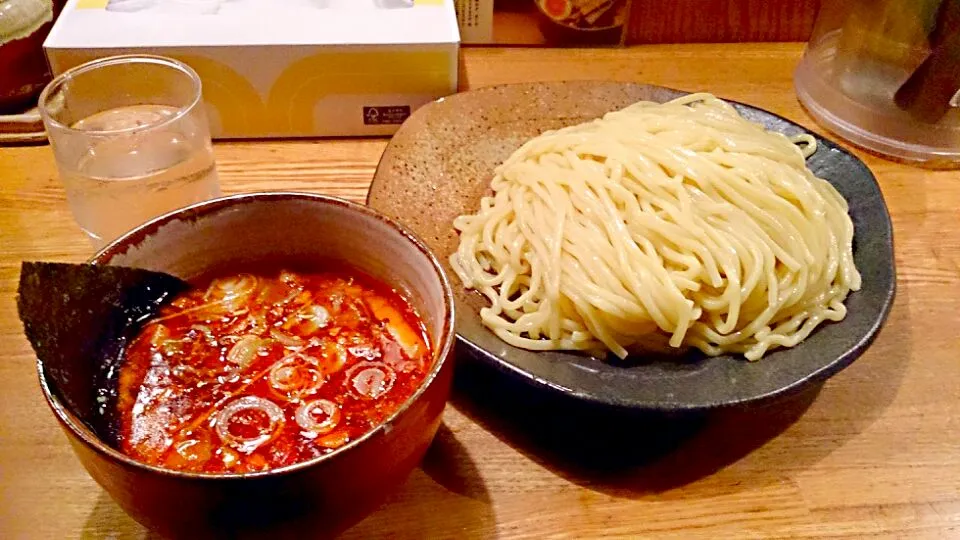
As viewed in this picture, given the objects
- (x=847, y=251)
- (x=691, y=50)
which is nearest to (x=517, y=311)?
(x=847, y=251)

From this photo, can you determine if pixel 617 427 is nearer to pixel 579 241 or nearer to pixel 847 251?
pixel 579 241

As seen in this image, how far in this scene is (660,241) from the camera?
110 centimetres

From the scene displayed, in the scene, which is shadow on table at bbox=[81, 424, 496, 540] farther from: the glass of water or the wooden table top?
the glass of water

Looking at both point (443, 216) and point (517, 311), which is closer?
point (517, 311)

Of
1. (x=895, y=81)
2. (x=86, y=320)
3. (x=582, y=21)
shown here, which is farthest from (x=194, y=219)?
(x=895, y=81)

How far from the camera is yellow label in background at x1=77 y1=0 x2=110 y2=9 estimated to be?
4.58 feet

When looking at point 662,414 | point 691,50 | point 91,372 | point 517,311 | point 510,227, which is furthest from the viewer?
point 691,50

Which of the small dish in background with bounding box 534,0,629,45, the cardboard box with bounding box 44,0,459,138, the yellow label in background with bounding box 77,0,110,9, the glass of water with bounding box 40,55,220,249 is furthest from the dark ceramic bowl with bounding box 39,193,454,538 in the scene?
the small dish in background with bounding box 534,0,629,45

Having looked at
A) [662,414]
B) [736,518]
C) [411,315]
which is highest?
[411,315]

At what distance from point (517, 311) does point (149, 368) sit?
47cm

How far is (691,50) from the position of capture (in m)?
1.76

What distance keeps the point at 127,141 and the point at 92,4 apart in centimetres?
47

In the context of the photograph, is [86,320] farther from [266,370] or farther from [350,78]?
[350,78]

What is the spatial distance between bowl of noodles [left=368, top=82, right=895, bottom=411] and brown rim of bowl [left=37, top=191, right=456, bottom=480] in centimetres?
19
